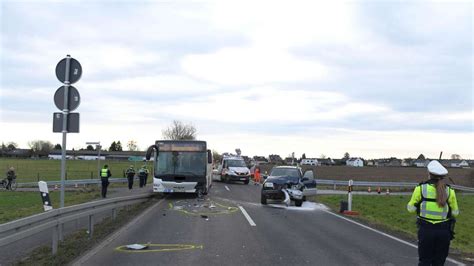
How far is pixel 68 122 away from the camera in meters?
9.21

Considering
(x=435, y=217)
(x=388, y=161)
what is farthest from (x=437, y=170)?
(x=388, y=161)

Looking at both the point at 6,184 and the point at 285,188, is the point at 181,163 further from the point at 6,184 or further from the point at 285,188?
the point at 6,184

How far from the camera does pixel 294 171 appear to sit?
2020 cm

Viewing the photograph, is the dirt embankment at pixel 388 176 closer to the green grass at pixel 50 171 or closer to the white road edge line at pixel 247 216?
the green grass at pixel 50 171

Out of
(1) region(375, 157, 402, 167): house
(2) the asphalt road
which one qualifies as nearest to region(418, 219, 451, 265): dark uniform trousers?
(2) the asphalt road

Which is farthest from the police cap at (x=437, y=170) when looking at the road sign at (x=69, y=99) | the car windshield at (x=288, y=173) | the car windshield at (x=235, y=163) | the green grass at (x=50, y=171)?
the green grass at (x=50, y=171)

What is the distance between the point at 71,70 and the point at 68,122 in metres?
1.08

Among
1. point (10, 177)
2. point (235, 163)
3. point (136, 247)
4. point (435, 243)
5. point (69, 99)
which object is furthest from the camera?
point (235, 163)

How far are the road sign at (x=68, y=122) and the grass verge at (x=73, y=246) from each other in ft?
7.20

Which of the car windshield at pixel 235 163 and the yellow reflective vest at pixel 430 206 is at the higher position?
the car windshield at pixel 235 163

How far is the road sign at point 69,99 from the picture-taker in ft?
30.5

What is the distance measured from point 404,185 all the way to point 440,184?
32.3 m

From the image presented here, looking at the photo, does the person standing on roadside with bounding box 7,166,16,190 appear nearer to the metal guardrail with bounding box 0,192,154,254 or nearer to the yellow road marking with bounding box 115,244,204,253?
the metal guardrail with bounding box 0,192,154,254

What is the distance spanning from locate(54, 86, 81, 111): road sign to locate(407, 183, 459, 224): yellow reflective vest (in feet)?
21.3
